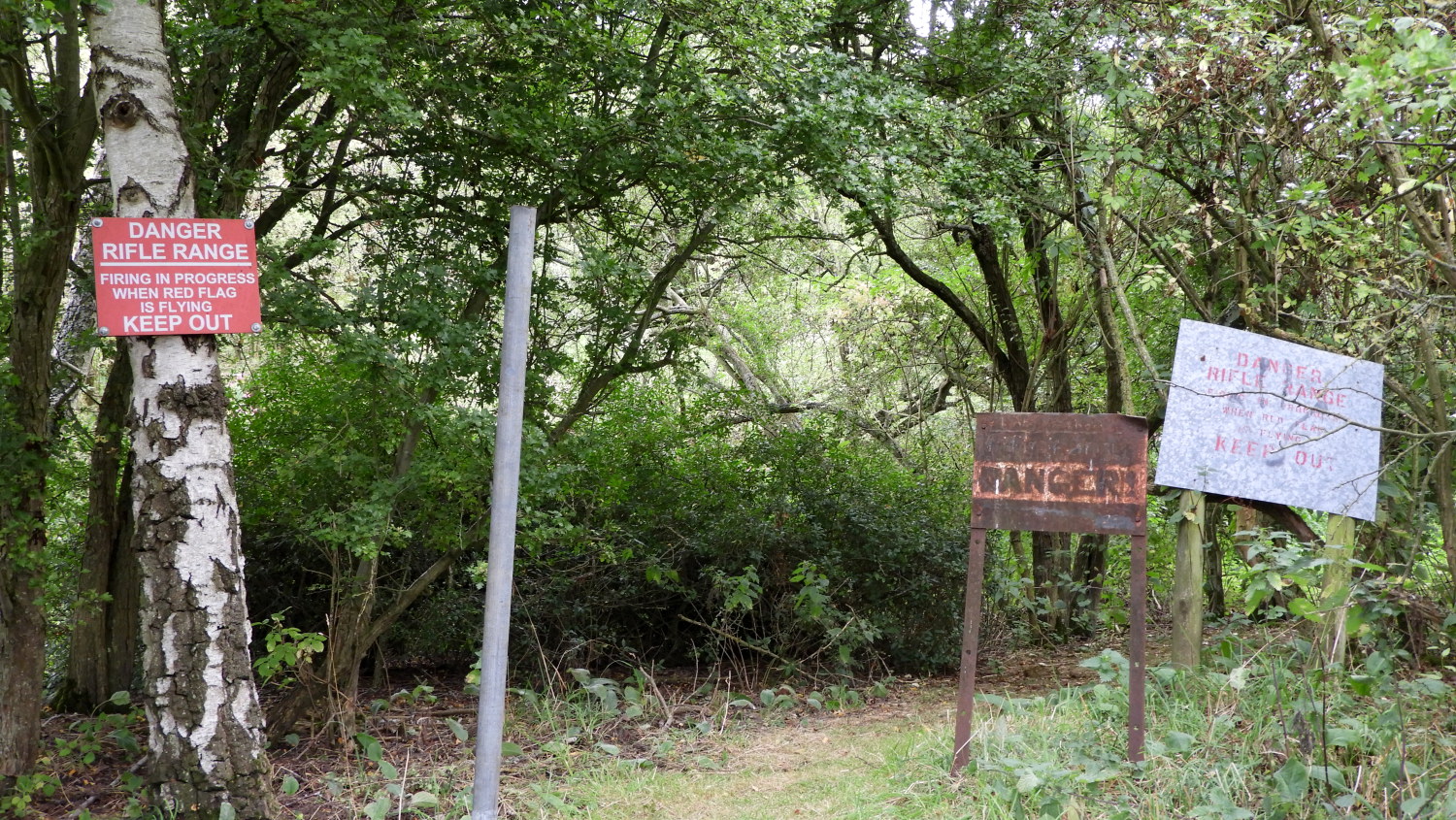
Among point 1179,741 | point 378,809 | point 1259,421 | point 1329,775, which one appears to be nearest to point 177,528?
point 378,809

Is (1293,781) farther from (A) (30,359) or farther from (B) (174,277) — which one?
(A) (30,359)

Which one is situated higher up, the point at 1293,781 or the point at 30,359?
the point at 30,359

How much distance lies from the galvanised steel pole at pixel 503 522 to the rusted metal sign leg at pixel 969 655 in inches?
83.7

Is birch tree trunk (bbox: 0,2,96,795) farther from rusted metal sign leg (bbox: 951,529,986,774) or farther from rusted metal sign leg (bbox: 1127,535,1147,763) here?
rusted metal sign leg (bbox: 1127,535,1147,763)

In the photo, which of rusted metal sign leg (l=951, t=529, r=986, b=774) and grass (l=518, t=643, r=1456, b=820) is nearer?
grass (l=518, t=643, r=1456, b=820)

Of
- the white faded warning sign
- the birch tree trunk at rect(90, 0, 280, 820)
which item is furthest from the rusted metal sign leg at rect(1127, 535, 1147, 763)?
the birch tree trunk at rect(90, 0, 280, 820)

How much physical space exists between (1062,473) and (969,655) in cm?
90

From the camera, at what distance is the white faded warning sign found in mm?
4676

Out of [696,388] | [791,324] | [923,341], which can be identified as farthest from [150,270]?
[791,324]

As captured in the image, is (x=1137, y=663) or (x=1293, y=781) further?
(x=1137, y=663)

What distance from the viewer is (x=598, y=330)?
7047 mm

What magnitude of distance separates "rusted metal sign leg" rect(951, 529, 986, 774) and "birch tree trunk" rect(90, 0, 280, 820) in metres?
2.89

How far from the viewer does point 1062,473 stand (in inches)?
185

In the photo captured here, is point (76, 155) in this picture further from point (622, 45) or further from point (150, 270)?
point (622, 45)
